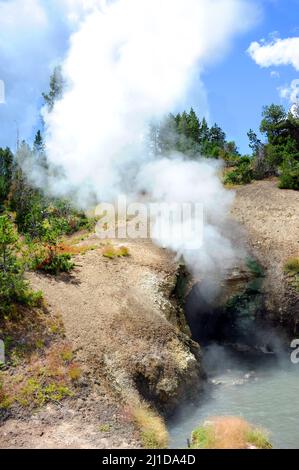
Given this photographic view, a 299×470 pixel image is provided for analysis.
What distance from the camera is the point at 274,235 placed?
90.4 ft

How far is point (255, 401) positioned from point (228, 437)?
20.3 ft

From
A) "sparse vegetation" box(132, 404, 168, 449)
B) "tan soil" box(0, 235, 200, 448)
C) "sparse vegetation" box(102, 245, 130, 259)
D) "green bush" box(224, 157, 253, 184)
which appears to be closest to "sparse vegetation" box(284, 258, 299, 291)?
"tan soil" box(0, 235, 200, 448)

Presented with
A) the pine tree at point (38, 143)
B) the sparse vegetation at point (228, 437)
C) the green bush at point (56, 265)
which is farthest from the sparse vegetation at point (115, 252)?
the pine tree at point (38, 143)

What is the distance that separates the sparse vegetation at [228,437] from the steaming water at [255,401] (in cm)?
135

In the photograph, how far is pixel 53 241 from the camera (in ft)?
67.9

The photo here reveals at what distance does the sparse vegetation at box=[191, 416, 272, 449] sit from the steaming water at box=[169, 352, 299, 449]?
1353 mm

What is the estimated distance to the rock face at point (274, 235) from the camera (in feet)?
79.6

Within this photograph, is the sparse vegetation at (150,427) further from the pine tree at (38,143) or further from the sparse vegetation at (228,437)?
the pine tree at (38,143)

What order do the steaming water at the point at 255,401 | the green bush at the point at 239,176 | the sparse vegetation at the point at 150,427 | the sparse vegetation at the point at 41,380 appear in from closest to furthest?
the sparse vegetation at the point at 150,427, the sparse vegetation at the point at 41,380, the steaming water at the point at 255,401, the green bush at the point at 239,176

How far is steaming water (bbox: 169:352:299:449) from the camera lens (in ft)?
49.7

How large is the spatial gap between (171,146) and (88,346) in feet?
115

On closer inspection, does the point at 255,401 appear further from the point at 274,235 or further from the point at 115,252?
the point at 274,235

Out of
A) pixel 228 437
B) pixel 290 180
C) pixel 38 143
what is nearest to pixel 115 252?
pixel 228 437

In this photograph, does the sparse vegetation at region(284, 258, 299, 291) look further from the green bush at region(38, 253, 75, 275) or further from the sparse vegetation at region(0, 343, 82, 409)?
the sparse vegetation at region(0, 343, 82, 409)
